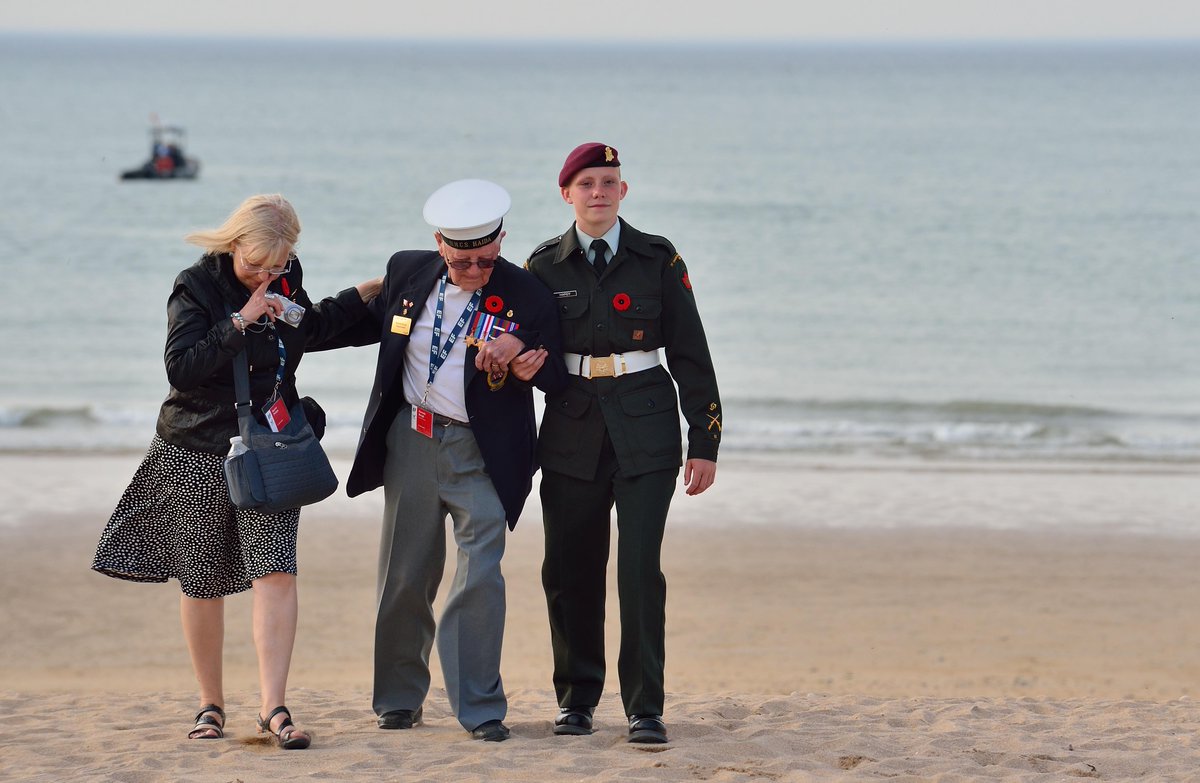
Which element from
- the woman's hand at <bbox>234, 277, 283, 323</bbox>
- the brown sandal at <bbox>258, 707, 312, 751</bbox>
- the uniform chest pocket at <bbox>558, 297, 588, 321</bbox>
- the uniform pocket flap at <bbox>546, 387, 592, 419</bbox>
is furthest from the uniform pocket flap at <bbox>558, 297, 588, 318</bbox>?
the brown sandal at <bbox>258, 707, 312, 751</bbox>

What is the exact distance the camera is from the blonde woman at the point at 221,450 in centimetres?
416

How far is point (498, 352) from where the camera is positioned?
421cm

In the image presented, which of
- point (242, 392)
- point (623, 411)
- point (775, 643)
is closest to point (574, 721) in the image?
point (623, 411)

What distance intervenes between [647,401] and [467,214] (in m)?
0.82

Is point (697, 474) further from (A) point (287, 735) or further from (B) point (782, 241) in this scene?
(B) point (782, 241)

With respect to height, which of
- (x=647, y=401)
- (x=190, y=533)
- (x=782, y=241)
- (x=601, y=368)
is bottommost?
(x=190, y=533)

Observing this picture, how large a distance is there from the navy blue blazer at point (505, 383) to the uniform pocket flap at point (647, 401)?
22 cm

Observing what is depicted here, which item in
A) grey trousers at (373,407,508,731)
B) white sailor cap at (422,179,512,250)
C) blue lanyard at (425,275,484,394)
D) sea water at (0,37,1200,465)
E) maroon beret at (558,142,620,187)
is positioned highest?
sea water at (0,37,1200,465)

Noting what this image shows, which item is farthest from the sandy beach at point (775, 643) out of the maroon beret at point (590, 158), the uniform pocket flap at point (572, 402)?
the maroon beret at point (590, 158)

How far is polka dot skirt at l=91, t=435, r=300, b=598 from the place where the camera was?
4262mm

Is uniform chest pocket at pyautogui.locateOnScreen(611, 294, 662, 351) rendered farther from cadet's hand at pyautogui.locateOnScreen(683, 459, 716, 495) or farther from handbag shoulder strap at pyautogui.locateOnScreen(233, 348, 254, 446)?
handbag shoulder strap at pyautogui.locateOnScreen(233, 348, 254, 446)

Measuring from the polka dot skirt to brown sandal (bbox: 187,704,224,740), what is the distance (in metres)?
0.43

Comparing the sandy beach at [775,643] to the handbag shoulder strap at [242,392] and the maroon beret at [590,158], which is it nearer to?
the handbag shoulder strap at [242,392]

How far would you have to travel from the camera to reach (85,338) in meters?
20.1
